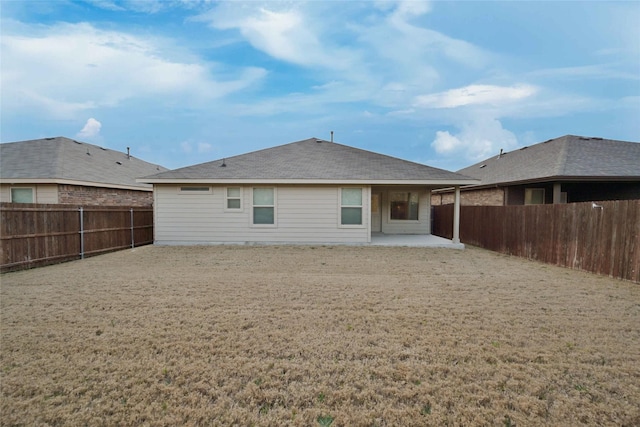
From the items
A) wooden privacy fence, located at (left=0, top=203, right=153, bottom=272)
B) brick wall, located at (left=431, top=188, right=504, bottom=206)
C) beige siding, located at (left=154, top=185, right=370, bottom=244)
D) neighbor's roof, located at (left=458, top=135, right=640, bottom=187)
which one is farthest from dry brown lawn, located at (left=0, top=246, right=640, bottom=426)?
brick wall, located at (left=431, top=188, right=504, bottom=206)

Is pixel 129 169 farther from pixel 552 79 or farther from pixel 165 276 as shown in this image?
pixel 552 79

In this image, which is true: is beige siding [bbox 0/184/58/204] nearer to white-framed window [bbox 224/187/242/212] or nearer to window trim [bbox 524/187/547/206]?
white-framed window [bbox 224/187/242/212]

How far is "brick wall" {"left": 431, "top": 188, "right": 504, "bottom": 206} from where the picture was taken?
15.7 metres

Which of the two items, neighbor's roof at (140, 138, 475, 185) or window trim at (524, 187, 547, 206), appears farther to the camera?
window trim at (524, 187, 547, 206)

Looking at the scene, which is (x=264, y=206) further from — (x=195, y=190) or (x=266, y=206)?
(x=195, y=190)

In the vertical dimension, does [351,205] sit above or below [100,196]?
below

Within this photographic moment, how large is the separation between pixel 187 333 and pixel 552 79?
18.4 meters

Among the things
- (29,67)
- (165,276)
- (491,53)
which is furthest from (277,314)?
(491,53)

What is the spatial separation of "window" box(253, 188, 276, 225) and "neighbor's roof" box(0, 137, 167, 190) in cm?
609

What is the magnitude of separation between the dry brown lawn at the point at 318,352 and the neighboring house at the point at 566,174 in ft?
26.1

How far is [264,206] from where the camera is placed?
12.1 metres

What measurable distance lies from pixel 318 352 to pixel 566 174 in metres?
13.2

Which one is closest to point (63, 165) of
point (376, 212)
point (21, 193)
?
point (21, 193)

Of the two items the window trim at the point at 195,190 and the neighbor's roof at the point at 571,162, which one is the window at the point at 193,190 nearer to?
the window trim at the point at 195,190
